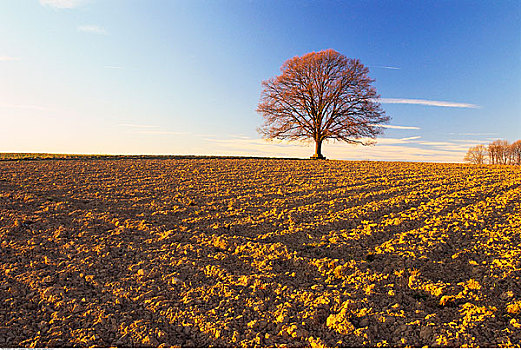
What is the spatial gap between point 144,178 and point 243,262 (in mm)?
8041

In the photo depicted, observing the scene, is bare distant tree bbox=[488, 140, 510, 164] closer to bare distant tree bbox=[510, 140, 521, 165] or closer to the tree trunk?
bare distant tree bbox=[510, 140, 521, 165]

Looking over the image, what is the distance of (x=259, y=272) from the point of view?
13.7 ft

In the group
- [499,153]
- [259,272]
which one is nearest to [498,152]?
[499,153]

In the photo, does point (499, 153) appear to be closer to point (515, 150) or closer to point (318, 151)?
point (515, 150)

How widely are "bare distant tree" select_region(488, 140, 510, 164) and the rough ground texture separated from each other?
141 ft

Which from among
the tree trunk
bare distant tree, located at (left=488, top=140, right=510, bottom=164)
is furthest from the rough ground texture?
bare distant tree, located at (left=488, top=140, right=510, bottom=164)

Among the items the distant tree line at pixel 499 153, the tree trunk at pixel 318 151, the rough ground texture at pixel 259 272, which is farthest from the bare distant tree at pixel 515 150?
the rough ground texture at pixel 259 272

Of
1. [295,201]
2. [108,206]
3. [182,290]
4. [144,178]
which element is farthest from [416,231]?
[144,178]

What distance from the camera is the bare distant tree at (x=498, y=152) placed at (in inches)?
1682

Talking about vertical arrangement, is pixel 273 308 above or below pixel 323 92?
below

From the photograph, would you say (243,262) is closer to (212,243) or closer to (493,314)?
(212,243)

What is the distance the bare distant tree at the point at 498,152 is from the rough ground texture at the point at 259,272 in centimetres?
4294

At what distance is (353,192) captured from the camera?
359 inches

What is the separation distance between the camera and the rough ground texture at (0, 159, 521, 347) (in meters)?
3.10
